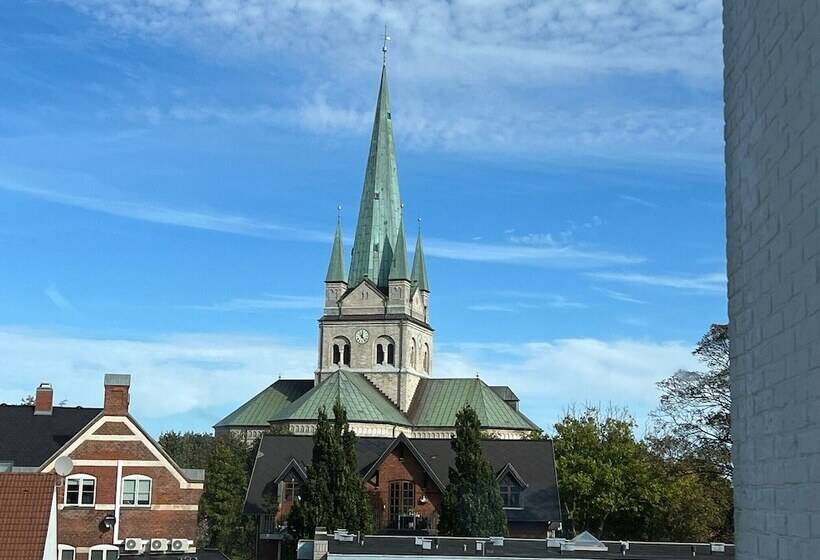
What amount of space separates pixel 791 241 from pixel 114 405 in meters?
34.9

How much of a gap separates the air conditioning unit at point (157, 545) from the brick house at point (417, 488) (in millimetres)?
14587

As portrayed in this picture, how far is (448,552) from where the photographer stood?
3092 cm

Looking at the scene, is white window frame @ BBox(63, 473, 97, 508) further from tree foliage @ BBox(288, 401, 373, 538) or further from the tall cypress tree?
the tall cypress tree

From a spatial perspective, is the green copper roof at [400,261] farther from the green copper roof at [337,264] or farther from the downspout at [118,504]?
the downspout at [118,504]

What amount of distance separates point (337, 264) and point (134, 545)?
63355 mm

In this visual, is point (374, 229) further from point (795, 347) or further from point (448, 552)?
point (795, 347)

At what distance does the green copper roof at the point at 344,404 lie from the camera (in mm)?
82875

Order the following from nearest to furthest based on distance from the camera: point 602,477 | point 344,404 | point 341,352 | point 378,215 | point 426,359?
point 602,477, point 344,404, point 341,352, point 378,215, point 426,359

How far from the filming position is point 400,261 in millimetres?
96750

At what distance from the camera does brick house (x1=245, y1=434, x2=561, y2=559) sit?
5094cm

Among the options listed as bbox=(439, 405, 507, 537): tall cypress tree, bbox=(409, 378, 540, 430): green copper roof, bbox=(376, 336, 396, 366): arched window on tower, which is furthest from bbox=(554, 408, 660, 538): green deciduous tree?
bbox=(376, 336, 396, 366): arched window on tower

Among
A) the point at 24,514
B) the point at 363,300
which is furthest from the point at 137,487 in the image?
the point at 363,300

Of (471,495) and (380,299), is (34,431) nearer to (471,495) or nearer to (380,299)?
(471,495)

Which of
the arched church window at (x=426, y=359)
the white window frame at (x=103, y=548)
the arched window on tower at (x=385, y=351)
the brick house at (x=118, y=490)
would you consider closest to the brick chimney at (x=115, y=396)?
the brick house at (x=118, y=490)
